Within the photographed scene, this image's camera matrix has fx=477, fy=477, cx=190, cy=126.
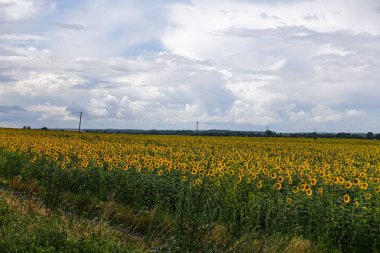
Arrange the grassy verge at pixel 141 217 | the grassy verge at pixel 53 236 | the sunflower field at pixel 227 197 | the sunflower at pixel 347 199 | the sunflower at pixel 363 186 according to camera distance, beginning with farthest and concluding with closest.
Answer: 1. the sunflower at pixel 363 186
2. the sunflower at pixel 347 199
3. the sunflower field at pixel 227 197
4. the grassy verge at pixel 141 217
5. the grassy verge at pixel 53 236

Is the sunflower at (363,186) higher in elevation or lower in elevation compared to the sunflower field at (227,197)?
higher

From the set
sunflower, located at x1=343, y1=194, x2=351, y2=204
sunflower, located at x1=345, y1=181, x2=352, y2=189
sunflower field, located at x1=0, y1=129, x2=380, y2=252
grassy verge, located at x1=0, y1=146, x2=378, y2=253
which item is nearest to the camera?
grassy verge, located at x1=0, y1=146, x2=378, y2=253

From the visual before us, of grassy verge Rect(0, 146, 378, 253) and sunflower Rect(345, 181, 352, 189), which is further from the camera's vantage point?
sunflower Rect(345, 181, 352, 189)

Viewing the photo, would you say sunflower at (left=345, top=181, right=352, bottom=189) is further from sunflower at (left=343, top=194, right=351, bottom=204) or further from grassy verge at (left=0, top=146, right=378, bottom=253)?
grassy verge at (left=0, top=146, right=378, bottom=253)

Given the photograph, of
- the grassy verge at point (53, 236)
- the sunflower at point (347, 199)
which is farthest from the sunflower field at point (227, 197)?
the grassy verge at point (53, 236)

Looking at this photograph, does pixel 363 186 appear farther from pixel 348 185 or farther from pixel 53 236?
pixel 53 236

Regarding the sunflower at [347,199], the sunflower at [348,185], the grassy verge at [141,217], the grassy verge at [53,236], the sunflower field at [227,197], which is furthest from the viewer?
the sunflower at [348,185]

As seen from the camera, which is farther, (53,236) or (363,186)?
(363,186)

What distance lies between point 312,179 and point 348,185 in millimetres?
852

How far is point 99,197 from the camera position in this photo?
12883mm

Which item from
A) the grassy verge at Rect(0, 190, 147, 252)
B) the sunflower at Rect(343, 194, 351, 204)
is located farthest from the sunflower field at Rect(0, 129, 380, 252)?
the grassy verge at Rect(0, 190, 147, 252)

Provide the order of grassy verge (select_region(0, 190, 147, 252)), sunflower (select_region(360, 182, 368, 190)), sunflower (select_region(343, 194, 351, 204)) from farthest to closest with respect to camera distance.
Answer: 1. sunflower (select_region(360, 182, 368, 190))
2. sunflower (select_region(343, 194, 351, 204))
3. grassy verge (select_region(0, 190, 147, 252))

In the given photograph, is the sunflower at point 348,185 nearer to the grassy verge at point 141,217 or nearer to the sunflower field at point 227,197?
the sunflower field at point 227,197

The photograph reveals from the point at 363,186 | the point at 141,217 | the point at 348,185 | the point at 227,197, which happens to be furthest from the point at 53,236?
the point at 363,186
